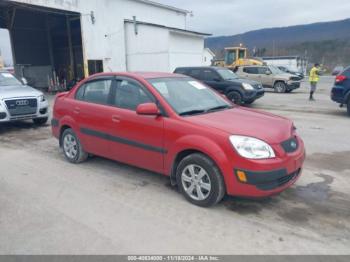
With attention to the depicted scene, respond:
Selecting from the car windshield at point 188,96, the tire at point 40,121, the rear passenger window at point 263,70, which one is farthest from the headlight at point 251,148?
the rear passenger window at point 263,70

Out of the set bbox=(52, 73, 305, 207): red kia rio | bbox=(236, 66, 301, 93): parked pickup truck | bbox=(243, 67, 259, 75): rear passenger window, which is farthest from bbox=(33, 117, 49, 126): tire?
bbox=(243, 67, 259, 75): rear passenger window

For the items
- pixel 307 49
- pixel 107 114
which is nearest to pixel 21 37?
pixel 107 114

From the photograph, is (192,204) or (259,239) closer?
(259,239)

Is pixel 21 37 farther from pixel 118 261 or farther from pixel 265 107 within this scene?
pixel 118 261

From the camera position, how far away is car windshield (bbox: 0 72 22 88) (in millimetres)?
9251

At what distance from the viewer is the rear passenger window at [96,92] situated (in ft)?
16.4

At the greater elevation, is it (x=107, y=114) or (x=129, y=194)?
(x=107, y=114)

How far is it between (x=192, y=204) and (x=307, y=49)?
87.3 m

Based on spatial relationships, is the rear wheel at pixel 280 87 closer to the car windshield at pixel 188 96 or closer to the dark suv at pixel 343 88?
the dark suv at pixel 343 88

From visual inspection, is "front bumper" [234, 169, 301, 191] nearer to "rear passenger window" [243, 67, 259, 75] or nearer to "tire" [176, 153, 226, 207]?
"tire" [176, 153, 226, 207]

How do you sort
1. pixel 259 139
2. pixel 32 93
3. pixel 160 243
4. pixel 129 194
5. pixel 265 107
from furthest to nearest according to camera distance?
1. pixel 265 107
2. pixel 32 93
3. pixel 129 194
4. pixel 259 139
5. pixel 160 243

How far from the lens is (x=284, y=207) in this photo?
3.87 m

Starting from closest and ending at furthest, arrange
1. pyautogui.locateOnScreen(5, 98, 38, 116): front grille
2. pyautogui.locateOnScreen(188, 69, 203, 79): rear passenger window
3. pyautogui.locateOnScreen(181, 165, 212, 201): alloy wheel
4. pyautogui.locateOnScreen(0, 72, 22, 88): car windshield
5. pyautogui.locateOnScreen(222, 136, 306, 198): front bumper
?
pyautogui.locateOnScreen(222, 136, 306, 198): front bumper < pyautogui.locateOnScreen(181, 165, 212, 201): alloy wheel < pyautogui.locateOnScreen(5, 98, 38, 116): front grille < pyautogui.locateOnScreen(0, 72, 22, 88): car windshield < pyautogui.locateOnScreen(188, 69, 203, 79): rear passenger window

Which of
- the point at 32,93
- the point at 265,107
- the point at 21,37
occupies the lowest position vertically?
the point at 265,107
